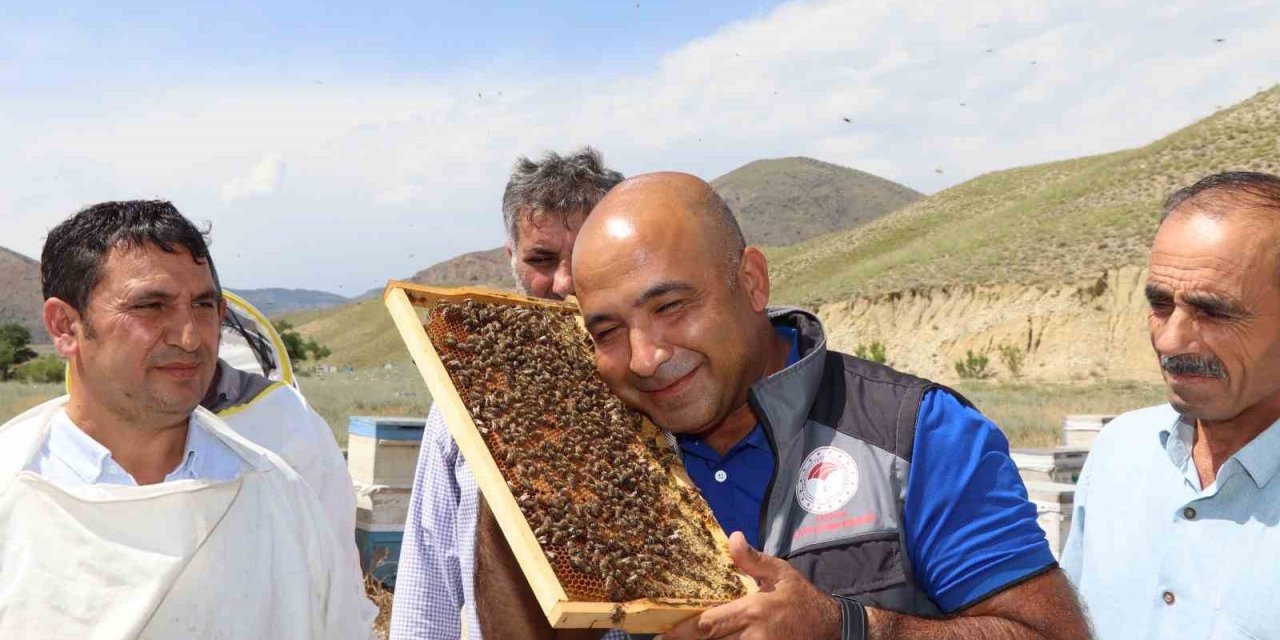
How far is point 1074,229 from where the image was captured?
56.6 metres

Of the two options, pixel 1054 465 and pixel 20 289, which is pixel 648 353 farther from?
pixel 20 289

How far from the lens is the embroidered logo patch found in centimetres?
293

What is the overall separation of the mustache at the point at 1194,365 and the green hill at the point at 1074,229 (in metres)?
45.4

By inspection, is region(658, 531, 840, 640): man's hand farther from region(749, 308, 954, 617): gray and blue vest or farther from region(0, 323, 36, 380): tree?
region(0, 323, 36, 380): tree

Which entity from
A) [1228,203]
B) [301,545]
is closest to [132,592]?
[301,545]

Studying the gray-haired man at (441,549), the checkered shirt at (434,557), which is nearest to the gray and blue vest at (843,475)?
the gray-haired man at (441,549)

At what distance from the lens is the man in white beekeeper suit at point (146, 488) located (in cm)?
339

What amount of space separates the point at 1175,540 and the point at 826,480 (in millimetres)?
1647

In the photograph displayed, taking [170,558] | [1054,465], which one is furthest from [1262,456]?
[1054,465]

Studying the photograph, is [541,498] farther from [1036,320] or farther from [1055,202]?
[1055,202]

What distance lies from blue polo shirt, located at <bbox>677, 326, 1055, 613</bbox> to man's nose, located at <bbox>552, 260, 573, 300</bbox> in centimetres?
226

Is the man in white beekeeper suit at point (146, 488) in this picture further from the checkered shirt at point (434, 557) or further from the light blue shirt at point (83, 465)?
the checkered shirt at point (434, 557)

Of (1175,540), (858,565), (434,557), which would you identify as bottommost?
(1175,540)

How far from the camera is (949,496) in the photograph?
285cm
